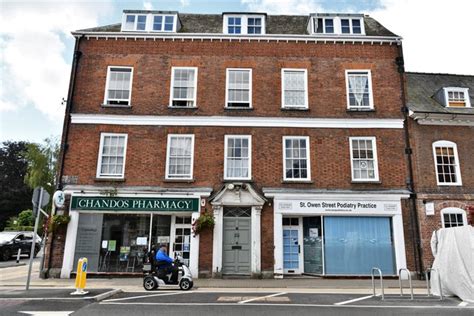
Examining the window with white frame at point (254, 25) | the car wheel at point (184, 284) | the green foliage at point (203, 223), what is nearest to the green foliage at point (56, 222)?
the green foliage at point (203, 223)

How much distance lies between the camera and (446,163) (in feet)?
53.5

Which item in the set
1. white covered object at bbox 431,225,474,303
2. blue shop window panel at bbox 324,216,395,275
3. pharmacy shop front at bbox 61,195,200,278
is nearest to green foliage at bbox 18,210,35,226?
pharmacy shop front at bbox 61,195,200,278

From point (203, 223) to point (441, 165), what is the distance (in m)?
11.1

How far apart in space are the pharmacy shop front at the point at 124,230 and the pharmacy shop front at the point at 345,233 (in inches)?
156

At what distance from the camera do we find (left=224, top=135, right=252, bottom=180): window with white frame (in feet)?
51.9

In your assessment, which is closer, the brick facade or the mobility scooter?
the mobility scooter

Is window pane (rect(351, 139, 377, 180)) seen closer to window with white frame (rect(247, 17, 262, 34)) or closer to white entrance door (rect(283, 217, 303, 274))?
white entrance door (rect(283, 217, 303, 274))

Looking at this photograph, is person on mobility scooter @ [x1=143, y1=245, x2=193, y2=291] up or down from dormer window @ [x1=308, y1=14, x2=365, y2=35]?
down

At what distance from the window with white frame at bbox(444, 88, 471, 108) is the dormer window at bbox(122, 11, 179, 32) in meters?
14.1

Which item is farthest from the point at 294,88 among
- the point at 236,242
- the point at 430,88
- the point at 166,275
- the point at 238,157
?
the point at 166,275

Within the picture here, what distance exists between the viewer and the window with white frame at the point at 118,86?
1666cm

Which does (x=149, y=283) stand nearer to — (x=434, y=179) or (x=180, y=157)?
(x=180, y=157)

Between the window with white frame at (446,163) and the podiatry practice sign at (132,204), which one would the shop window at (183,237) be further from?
the window with white frame at (446,163)

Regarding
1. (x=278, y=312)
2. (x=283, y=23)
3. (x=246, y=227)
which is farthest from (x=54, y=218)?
(x=283, y=23)
